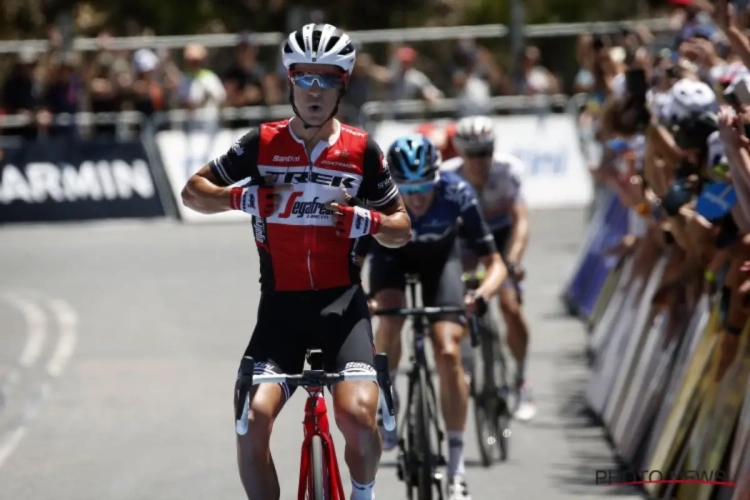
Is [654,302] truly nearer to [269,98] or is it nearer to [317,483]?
[317,483]

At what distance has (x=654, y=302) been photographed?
9953 millimetres

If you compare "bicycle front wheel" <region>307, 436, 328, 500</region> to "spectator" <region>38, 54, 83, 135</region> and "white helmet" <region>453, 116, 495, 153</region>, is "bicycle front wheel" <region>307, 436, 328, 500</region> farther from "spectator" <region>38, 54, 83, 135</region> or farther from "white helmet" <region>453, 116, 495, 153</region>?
"spectator" <region>38, 54, 83, 135</region>

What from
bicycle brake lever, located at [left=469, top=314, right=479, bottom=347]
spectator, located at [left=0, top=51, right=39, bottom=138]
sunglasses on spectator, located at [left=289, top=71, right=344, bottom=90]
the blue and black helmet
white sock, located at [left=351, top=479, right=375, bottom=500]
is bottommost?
spectator, located at [left=0, top=51, right=39, bottom=138]

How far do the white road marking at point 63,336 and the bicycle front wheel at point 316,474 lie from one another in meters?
8.01

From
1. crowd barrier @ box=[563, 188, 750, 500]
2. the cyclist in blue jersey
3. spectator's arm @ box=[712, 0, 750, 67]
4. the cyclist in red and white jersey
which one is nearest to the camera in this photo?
the cyclist in red and white jersey

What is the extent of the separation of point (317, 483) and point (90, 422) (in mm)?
5823

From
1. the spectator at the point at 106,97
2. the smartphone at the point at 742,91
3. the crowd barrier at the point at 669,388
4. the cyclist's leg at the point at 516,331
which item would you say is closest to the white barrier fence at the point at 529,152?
the spectator at the point at 106,97

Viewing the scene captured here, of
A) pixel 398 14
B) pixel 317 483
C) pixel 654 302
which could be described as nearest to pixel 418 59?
pixel 398 14

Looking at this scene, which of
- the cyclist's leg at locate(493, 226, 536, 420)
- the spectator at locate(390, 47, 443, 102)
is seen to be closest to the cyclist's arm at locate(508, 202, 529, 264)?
the cyclist's leg at locate(493, 226, 536, 420)

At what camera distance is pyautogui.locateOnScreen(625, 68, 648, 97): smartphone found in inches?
441

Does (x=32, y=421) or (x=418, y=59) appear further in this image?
(x=418, y=59)

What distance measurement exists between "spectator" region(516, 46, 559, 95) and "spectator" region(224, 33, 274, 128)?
13.2 feet

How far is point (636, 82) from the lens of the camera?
36.8ft

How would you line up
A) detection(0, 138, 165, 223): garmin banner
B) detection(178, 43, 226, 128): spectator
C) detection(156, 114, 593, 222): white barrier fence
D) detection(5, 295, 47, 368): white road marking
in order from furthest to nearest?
1. detection(156, 114, 593, 222): white barrier fence
2. detection(0, 138, 165, 223): garmin banner
3. detection(178, 43, 226, 128): spectator
4. detection(5, 295, 47, 368): white road marking
